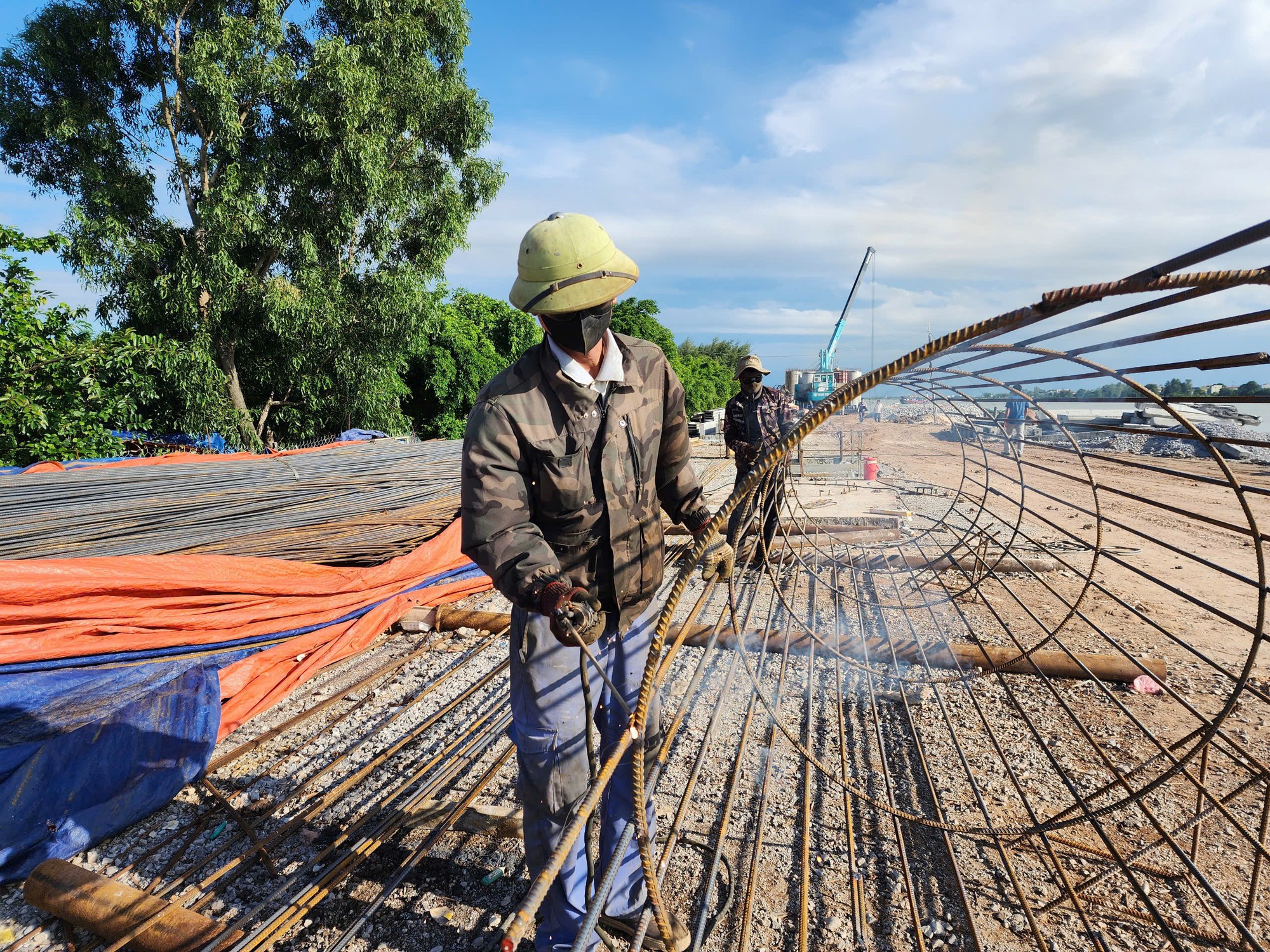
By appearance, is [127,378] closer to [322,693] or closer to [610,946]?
[322,693]

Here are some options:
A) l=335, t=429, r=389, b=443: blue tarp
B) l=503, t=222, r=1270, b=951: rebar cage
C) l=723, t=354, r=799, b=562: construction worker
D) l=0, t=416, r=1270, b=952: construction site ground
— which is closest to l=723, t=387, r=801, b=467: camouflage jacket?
l=723, t=354, r=799, b=562: construction worker

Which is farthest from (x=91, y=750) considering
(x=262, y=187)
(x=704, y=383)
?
(x=704, y=383)

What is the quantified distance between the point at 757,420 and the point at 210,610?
3925 mm

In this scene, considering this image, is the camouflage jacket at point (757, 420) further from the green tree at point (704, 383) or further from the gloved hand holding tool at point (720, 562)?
the green tree at point (704, 383)

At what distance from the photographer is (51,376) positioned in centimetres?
579

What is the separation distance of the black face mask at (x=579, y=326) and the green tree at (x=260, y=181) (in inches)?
381

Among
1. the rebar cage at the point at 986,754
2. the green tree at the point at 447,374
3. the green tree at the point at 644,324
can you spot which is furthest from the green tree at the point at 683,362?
the rebar cage at the point at 986,754

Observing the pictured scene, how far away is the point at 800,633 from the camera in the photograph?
346 centimetres

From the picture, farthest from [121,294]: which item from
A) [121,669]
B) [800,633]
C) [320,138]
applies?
[800,633]

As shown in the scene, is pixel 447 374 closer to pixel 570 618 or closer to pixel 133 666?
pixel 133 666

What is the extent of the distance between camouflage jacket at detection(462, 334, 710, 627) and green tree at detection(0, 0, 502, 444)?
31.7 ft

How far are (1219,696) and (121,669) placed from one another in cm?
494

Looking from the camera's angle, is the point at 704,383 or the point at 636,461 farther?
the point at 704,383

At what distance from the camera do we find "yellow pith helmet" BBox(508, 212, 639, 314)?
1.61 m
